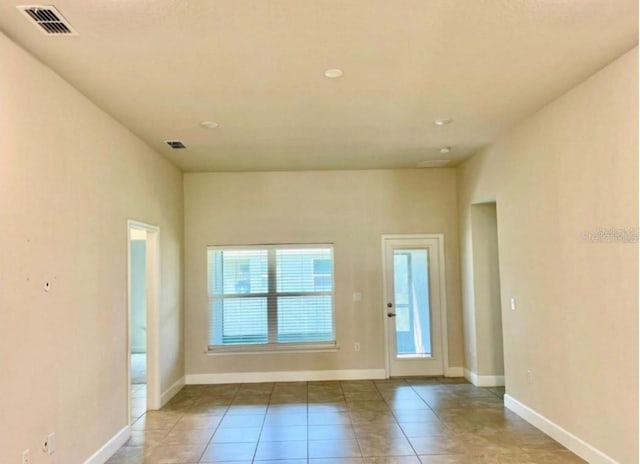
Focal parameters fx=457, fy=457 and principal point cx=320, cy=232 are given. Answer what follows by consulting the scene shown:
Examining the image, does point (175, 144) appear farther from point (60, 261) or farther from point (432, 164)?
point (432, 164)

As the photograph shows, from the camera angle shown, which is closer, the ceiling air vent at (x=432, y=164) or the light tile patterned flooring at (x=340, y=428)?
the light tile patterned flooring at (x=340, y=428)

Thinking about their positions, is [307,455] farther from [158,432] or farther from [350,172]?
[350,172]

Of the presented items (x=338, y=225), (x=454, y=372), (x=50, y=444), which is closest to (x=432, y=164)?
(x=338, y=225)

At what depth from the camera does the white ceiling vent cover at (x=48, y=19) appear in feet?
7.47

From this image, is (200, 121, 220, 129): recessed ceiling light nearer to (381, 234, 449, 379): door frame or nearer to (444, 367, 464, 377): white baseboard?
(381, 234, 449, 379): door frame

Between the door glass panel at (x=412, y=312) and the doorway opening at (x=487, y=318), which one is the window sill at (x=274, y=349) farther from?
the doorway opening at (x=487, y=318)

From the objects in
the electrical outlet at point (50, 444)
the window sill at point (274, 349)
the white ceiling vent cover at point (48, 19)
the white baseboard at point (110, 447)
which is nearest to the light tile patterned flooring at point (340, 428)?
the white baseboard at point (110, 447)

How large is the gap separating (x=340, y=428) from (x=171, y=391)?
2320 millimetres

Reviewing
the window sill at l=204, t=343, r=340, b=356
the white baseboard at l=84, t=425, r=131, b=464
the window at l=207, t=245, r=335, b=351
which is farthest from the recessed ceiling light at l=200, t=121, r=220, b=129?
the window sill at l=204, t=343, r=340, b=356

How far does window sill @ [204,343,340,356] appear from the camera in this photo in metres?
6.18

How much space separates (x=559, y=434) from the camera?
377 centimetres

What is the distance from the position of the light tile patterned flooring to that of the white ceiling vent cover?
3134mm

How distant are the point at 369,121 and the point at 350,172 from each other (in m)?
2.21

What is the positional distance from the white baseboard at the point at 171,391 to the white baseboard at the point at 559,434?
12.3ft
